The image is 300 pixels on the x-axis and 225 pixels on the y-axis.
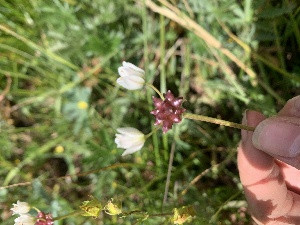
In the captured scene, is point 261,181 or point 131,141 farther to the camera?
point 261,181

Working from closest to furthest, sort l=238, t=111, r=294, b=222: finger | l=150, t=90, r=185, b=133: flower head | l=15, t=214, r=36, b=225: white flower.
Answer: l=150, t=90, r=185, b=133: flower head → l=15, t=214, r=36, b=225: white flower → l=238, t=111, r=294, b=222: finger

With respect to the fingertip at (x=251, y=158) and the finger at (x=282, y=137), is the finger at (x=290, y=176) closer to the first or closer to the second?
the fingertip at (x=251, y=158)

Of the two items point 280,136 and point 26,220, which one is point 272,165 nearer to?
point 280,136

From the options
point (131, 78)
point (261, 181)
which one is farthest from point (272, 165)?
point (131, 78)

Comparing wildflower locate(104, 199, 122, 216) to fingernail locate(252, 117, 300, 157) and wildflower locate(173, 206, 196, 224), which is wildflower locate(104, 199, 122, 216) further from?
fingernail locate(252, 117, 300, 157)

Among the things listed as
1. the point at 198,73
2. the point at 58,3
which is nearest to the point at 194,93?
the point at 198,73

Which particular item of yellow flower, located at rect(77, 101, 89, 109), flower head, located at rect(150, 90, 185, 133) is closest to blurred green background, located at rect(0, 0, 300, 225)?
yellow flower, located at rect(77, 101, 89, 109)
